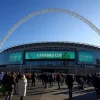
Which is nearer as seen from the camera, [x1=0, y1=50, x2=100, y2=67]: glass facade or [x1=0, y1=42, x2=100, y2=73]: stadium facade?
[x1=0, y1=42, x2=100, y2=73]: stadium facade

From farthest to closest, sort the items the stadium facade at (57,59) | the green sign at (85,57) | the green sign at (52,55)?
the green sign at (85,57), the green sign at (52,55), the stadium facade at (57,59)

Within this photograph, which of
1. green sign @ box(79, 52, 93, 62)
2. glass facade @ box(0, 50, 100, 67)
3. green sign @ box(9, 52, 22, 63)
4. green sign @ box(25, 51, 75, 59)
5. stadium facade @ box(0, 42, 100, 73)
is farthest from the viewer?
green sign @ box(9, 52, 22, 63)

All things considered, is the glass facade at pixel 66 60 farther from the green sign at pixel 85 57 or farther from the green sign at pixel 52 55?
the green sign at pixel 52 55

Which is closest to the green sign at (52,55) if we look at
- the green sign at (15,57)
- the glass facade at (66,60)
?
the glass facade at (66,60)

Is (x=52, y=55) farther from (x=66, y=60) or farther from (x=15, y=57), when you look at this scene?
(x=15, y=57)

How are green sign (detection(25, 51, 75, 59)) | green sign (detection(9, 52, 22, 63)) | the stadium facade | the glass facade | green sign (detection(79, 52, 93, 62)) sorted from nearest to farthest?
the stadium facade → the glass facade → green sign (detection(25, 51, 75, 59)) → green sign (detection(79, 52, 93, 62)) → green sign (detection(9, 52, 22, 63))

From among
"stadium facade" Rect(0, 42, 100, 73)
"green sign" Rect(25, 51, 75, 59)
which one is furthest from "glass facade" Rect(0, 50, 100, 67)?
"green sign" Rect(25, 51, 75, 59)

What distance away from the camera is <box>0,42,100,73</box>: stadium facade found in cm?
9400

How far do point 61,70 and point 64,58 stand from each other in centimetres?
593

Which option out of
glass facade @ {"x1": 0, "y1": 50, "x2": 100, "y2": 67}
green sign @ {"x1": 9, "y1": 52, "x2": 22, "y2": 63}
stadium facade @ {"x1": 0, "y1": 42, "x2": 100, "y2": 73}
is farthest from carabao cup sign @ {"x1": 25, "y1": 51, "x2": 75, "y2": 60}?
green sign @ {"x1": 9, "y1": 52, "x2": 22, "y2": 63}

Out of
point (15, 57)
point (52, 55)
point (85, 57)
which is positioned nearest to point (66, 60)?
point (52, 55)

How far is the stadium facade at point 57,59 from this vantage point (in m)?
94.0

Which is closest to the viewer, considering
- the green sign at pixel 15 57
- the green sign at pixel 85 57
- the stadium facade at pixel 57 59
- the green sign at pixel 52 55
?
the stadium facade at pixel 57 59

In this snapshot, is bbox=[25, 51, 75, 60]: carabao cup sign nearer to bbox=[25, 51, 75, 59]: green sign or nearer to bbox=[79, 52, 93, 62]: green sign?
bbox=[25, 51, 75, 59]: green sign
